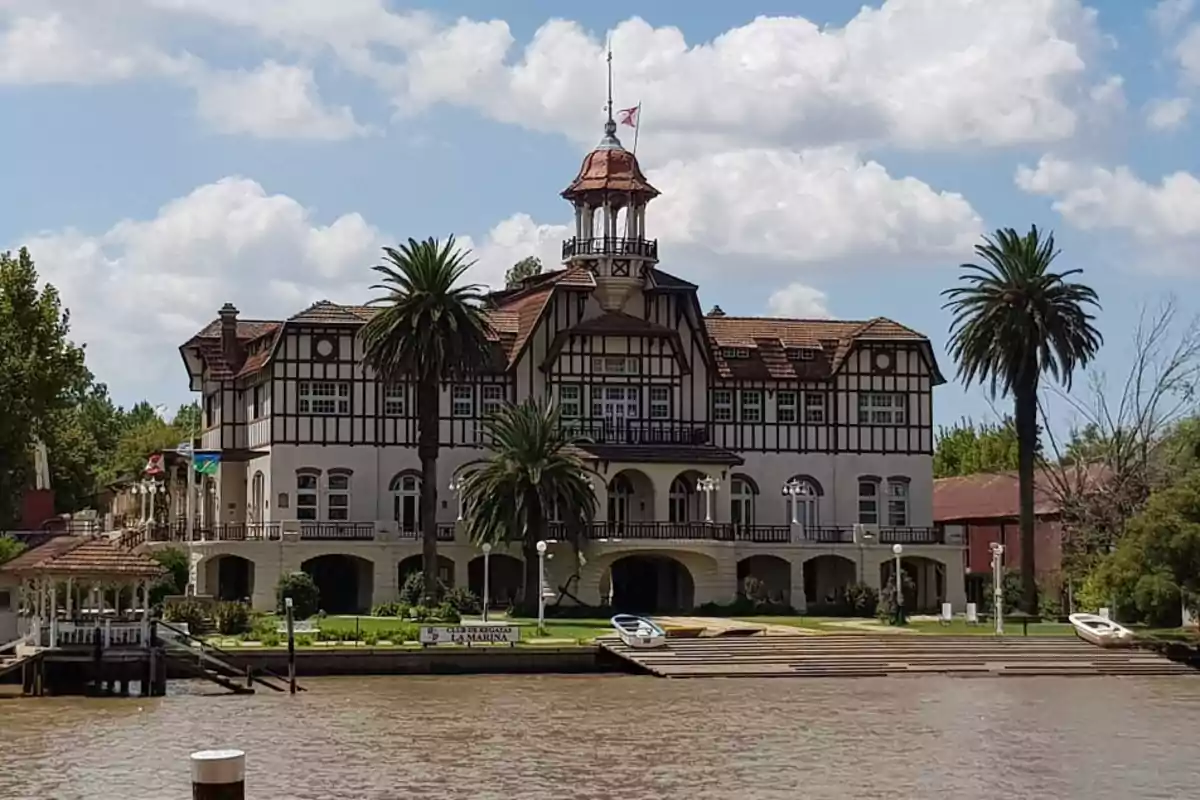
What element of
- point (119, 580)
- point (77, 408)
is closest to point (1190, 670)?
point (119, 580)

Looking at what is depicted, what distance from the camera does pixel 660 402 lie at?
272 ft

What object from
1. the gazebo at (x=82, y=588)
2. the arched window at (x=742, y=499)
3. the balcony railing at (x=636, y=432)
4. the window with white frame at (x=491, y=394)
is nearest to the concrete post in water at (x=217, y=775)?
the gazebo at (x=82, y=588)

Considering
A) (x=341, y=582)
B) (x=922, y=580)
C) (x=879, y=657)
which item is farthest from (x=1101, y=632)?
(x=341, y=582)

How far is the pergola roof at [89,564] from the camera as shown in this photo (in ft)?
170

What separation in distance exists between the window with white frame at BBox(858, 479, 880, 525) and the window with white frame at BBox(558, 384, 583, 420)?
12873mm

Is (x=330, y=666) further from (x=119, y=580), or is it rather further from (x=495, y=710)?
(x=495, y=710)

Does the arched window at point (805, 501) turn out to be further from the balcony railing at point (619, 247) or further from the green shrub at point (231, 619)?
the green shrub at point (231, 619)

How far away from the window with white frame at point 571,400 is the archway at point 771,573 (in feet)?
30.0

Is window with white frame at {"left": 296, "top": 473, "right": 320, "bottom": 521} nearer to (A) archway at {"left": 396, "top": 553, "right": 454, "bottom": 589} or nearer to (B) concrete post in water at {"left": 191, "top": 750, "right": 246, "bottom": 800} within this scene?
(A) archway at {"left": 396, "top": 553, "right": 454, "bottom": 589}

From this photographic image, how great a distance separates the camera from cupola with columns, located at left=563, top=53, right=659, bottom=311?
272 feet

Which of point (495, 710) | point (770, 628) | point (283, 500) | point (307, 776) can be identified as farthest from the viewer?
point (283, 500)

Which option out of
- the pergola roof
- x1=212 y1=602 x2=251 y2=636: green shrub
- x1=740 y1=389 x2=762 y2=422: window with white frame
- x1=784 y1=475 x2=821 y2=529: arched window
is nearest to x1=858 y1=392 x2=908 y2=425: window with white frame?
x1=784 y1=475 x2=821 y2=529: arched window

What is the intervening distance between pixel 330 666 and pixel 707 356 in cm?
3112

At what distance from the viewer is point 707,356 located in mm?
83750
